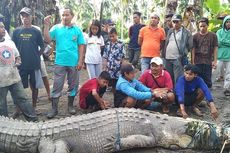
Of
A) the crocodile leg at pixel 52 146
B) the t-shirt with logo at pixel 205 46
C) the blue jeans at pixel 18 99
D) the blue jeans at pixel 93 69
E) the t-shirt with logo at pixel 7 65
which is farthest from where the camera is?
the t-shirt with logo at pixel 205 46

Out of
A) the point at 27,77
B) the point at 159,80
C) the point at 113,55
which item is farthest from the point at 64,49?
the point at 159,80

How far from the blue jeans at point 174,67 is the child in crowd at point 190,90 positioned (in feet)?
2.88

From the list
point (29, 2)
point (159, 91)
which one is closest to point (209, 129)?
point (159, 91)

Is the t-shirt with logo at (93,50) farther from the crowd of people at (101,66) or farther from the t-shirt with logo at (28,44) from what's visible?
the t-shirt with logo at (28,44)

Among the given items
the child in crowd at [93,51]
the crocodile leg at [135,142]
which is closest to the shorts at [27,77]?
the child in crowd at [93,51]

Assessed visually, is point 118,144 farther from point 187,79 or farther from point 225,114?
point 225,114

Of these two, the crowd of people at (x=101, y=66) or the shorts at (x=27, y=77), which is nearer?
the crowd of people at (x=101, y=66)

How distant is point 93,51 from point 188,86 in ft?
6.95

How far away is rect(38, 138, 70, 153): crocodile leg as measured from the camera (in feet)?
14.6

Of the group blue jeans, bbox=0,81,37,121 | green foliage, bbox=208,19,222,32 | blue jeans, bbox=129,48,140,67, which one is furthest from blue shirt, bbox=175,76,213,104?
green foliage, bbox=208,19,222,32

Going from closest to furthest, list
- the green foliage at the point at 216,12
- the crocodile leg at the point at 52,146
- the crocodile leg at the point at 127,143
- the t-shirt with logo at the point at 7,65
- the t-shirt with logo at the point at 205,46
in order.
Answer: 1. the crocodile leg at the point at 52,146
2. the crocodile leg at the point at 127,143
3. the t-shirt with logo at the point at 7,65
4. the t-shirt with logo at the point at 205,46
5. the green foliage at the point at 216,12

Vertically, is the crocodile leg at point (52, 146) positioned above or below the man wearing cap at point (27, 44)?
below

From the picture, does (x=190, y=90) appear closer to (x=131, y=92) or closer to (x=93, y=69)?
(x=131, y=92)

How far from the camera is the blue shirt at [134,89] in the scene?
573 centimetres
